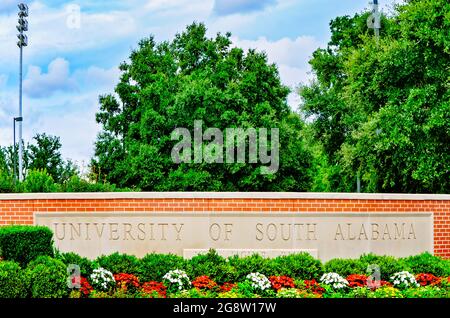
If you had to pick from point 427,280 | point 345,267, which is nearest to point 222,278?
point 345,267

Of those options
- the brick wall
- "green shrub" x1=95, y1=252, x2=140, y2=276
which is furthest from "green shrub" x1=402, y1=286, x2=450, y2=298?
"green shrub" x1=95, y1=252, x2=140, y2=276

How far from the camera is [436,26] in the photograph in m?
24.6

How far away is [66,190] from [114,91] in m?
24.0

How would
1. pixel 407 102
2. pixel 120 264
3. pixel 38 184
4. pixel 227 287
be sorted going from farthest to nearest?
pixel 407 102 → pixel 38 184 → pixel 120 264 → pixel 227 287

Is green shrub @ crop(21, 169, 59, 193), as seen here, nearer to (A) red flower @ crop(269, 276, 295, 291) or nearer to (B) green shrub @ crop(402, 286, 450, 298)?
(A) red flower @ crop(269, 276, 295, 291)

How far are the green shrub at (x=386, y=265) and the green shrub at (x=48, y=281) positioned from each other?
576 cm

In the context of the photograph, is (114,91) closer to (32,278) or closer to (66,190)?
(66,190)

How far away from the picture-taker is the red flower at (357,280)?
1274 cm

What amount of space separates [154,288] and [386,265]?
457 cm

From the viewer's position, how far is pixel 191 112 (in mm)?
39969

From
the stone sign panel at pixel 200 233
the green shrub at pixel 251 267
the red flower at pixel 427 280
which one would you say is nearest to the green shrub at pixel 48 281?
the green shrub at pixel 251 267

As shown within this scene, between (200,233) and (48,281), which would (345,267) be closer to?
(200,233)
